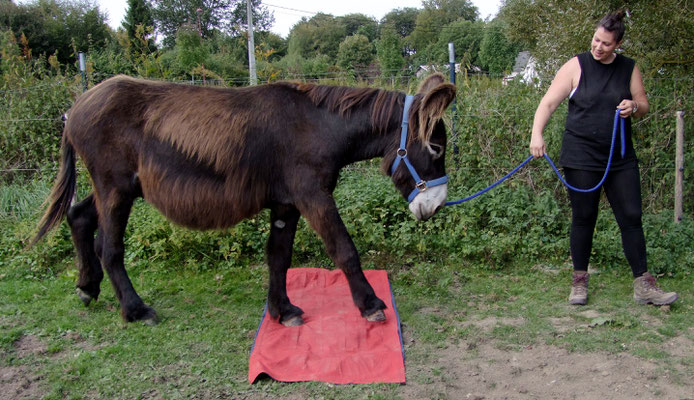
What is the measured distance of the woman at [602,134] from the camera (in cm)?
344

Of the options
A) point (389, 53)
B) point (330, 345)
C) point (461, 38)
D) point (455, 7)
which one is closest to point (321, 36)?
point (461, 38)

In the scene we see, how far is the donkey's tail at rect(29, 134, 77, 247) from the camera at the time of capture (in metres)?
3.87

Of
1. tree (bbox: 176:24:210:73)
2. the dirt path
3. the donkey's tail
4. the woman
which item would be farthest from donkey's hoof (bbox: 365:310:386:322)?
tree (bbox: 176:24:210:73)

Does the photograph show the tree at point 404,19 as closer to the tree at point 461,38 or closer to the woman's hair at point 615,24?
the tree at point 461,38

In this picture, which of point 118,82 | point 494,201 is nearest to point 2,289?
point 118,82

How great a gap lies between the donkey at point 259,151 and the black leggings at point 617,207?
3.67ft

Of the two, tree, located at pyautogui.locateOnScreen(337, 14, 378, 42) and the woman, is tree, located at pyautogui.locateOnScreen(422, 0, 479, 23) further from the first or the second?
the woman

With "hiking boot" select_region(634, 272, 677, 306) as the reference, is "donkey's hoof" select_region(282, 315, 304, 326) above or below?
below

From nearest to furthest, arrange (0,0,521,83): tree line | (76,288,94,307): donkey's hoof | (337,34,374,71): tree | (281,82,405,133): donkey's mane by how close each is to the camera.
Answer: (281,82,405,133): donkey's mane, (76,288,94,307): donkey's hoof, (0,0,521,83): tree line, (337,34,374,71): tree

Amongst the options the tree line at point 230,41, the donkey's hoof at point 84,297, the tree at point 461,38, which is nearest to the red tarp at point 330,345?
the donkey's hoof at point 84,297

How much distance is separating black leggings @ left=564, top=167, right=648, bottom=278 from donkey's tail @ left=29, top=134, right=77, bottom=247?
12.8 ft

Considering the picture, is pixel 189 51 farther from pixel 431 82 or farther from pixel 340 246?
pixel 340 246

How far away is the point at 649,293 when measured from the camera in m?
3.67

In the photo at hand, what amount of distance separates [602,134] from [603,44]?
0.62m
